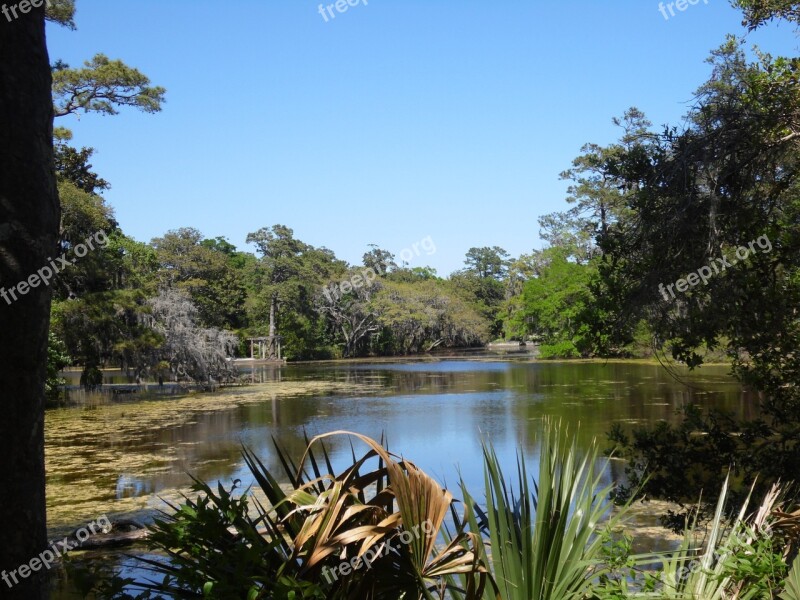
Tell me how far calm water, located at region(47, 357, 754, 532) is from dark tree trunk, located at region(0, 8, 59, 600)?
3.11 m

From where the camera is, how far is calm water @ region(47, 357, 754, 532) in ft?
31.0

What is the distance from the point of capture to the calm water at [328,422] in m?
9.45

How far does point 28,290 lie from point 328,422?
13.3m

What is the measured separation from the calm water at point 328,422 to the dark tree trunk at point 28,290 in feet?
10.2

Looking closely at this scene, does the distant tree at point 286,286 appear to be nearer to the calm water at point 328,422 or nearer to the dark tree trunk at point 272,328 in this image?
the dark tree trunk at point 272,328

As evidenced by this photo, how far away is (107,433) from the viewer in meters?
13.8

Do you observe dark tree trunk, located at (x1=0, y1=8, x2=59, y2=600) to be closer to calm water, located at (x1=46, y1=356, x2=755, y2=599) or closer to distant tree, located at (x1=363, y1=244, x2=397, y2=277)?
calm water, located at (x1=46, y1=356, x2=755, y2=599)

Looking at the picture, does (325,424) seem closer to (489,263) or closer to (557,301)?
(557,301)

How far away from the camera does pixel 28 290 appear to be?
1.95 m

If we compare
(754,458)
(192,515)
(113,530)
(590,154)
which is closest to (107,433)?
(113,530)

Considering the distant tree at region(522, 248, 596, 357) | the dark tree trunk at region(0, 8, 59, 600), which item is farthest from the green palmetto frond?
the distant tree at region(522, 248, 596, 357)

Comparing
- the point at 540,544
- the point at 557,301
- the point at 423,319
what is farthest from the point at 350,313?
the point at 540,544

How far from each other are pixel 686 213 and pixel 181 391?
20.7 metres

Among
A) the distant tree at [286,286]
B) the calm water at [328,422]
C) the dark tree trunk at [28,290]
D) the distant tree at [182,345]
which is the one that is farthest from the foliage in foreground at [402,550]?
the distant tree at [286,286]
